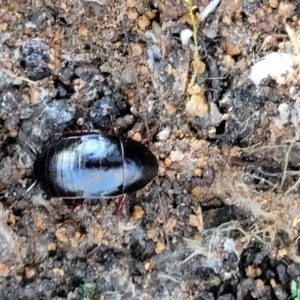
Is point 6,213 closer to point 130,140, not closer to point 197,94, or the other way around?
point 130,140

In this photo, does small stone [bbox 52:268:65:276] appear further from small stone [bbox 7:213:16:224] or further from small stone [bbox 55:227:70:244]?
small stone [bbox 7:213:16:224]

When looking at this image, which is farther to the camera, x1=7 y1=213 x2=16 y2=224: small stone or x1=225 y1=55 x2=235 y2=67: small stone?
x1=225 y1=55 x2=235 y2=67: small stone

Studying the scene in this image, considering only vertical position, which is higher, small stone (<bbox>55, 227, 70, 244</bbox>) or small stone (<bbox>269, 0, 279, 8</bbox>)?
small stone (<bbox>269, 0, 279, 8</bbox>)

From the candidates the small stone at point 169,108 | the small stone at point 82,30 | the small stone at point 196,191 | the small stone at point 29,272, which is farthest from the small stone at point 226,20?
the small stone at point 29,272

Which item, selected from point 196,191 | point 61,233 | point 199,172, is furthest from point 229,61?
point 61,233

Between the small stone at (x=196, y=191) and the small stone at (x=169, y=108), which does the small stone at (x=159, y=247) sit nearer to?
the small stone at (x=196, y=191)

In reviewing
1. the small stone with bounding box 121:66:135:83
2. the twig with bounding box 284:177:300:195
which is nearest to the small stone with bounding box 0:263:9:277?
the small stone with bounding box 121:66:135:83
